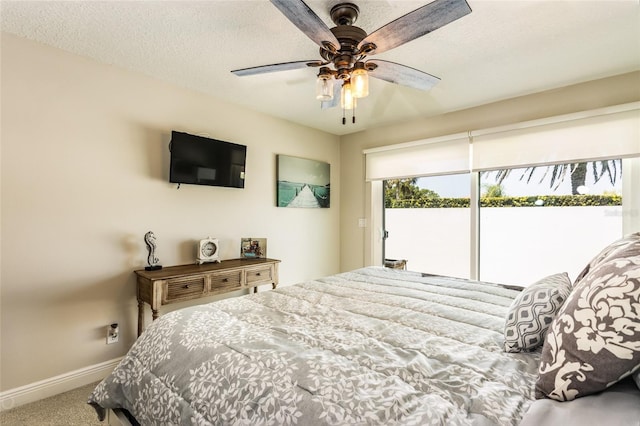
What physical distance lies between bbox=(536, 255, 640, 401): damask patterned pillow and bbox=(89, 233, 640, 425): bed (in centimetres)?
2

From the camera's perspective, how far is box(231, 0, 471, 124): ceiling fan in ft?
4.38

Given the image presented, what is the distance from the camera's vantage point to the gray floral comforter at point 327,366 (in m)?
0.84

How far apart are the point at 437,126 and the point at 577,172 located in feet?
4.56

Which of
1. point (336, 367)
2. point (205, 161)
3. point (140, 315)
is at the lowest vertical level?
point (140, 315)

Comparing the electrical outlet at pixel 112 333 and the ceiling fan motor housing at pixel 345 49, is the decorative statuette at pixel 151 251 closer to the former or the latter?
the electrical outlet at pixel 112 333

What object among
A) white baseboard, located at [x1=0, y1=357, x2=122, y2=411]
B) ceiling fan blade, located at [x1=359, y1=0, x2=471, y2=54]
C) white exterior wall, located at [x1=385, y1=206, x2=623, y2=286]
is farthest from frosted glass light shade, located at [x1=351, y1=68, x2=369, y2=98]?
white baseboard, located at [x1=0, y1=357, x2=122, y2=411]

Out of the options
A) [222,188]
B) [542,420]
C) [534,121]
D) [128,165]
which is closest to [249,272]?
[222,188]

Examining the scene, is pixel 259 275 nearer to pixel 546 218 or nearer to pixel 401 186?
pixel 401 186

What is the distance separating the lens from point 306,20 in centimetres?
142

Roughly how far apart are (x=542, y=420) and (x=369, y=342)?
1.96 feet

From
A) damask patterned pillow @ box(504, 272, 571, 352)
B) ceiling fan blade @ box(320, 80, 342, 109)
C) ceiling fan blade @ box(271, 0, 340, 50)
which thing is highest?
ceiling fan blade @ box(271, 0, 340, 50)

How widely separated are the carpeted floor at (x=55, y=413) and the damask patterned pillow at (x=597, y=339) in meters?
2.37

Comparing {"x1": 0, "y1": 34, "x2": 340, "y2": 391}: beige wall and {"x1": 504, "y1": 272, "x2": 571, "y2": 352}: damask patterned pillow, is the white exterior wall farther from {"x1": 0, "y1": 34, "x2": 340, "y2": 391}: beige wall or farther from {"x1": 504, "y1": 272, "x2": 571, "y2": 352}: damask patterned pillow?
{"x1": 0, "y1": 34, "x2": 340, "y2": 391}: beige wall

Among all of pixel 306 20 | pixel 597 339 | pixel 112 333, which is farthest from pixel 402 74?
pixel 112 333
